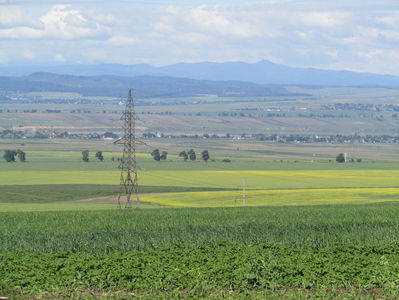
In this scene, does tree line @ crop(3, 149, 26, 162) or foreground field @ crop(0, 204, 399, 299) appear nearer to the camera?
foreground field @ crop(0, 204, 399, 299)

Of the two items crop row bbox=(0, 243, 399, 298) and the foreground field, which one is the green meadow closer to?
the foreground field

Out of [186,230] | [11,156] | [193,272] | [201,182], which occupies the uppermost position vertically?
[193,272]

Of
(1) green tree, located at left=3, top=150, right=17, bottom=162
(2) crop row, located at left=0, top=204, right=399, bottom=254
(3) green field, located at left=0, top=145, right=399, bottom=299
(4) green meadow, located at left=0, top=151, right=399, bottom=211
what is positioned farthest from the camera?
(1) green tree, located at left=3, top=150, right=17, bottom=162

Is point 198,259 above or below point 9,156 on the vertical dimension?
above

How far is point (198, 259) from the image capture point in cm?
1778

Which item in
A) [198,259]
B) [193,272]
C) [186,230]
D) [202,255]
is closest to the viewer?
[193,272]

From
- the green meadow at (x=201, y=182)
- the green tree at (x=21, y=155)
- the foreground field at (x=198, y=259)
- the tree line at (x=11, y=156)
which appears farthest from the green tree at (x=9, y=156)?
the foreground field at (x=198, y=259)

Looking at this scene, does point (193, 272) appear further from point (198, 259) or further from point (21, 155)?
point (21, 155)

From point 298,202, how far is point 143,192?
17275mm

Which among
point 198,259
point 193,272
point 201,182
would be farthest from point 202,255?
point 201,182

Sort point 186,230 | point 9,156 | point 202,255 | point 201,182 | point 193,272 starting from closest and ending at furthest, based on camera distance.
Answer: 1. point 193,272
2. point 202,255
3. point 186,230
4. point 201,182
5. point 9,156

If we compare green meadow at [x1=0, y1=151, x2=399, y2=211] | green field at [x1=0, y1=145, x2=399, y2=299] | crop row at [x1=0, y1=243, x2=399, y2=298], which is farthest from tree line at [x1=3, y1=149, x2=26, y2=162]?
crop row at [x1=0, y1=243, x2=399, y2=298]

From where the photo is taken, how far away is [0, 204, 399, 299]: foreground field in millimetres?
15977

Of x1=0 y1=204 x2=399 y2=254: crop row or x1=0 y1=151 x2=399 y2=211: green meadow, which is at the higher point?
x1=0 y1=204 x2=399 y2=254: crop row
